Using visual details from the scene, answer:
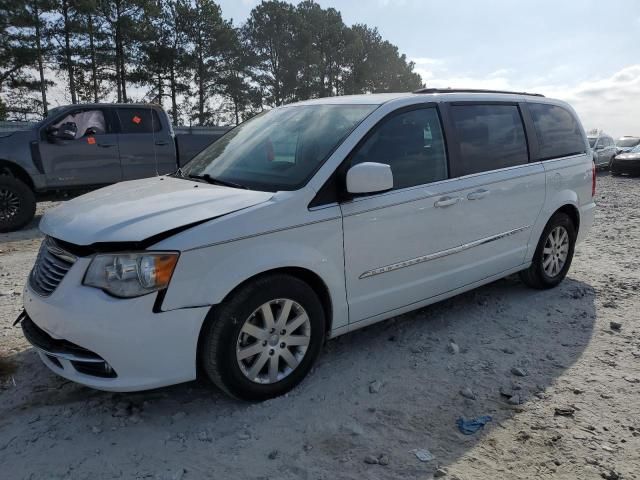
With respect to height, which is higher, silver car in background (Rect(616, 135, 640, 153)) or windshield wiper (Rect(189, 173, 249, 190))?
silver car in background (Rect(616, 135, 640, 153))

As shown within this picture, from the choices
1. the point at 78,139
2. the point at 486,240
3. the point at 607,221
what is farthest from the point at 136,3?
the point at 486,240

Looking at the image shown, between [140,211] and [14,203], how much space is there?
6.24 m

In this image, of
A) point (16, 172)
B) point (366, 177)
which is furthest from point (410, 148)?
point (16, 172)

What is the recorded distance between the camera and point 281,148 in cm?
357

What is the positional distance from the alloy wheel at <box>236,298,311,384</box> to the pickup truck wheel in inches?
260

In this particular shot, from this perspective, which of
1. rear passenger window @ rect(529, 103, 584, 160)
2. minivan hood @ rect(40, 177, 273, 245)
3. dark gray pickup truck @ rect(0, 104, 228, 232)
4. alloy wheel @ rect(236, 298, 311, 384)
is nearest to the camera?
minivan hood @ rect(40, 177, 273, 245)

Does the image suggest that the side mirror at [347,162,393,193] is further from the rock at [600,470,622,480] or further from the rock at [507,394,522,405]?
the rock at [600,470,622,480]

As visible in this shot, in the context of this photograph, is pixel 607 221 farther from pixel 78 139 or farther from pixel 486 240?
pixel 78 139

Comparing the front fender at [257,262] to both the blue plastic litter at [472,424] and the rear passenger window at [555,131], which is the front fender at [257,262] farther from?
the rear passenger window at [555,131]

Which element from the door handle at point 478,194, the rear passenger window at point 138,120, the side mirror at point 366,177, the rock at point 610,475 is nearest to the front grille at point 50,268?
the side mirror at point 366,177

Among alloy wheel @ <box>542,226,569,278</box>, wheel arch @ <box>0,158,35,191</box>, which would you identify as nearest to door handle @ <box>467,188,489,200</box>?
alloy wheel @ <box>542,226,569,278</box>

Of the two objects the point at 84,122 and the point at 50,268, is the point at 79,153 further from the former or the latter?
the point at 50,268

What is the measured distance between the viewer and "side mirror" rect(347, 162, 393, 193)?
121 inches

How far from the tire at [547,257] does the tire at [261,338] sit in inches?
102
